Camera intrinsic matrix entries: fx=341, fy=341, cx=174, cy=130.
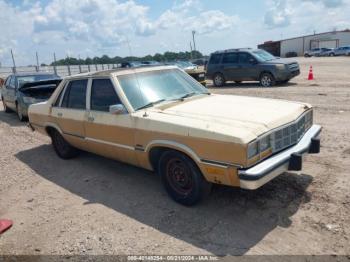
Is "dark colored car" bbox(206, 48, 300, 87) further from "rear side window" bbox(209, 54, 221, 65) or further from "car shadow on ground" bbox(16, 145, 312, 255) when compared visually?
"car shadow on ground" bbox(16, 145, 312, 255)

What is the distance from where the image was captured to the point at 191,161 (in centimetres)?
398

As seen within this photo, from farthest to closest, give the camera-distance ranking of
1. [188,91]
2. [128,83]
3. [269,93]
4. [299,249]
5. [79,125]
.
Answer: [269,93] < [79,125] < [188,91] < [128,83] < [299,249]

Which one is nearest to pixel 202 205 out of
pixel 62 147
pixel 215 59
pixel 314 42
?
pixel 62 147

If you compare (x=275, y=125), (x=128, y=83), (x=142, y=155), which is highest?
(x=128, y=83)

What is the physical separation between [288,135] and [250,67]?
40.6 ft

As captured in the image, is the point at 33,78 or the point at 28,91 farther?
the point at 33,78

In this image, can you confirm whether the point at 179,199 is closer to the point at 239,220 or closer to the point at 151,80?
the point at 239,220

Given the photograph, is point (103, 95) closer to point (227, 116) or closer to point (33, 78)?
point (227, 116)

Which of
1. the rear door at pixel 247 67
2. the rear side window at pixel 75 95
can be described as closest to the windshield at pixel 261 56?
the rear door at pixel 247 67

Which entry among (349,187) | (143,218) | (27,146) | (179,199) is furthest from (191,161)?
(27,146)

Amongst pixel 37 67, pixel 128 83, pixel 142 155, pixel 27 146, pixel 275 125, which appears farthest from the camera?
pixel 37 67

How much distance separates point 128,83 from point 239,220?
96.0 inches

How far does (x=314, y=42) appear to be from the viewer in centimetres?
7275

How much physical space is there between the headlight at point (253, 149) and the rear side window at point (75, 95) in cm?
313
